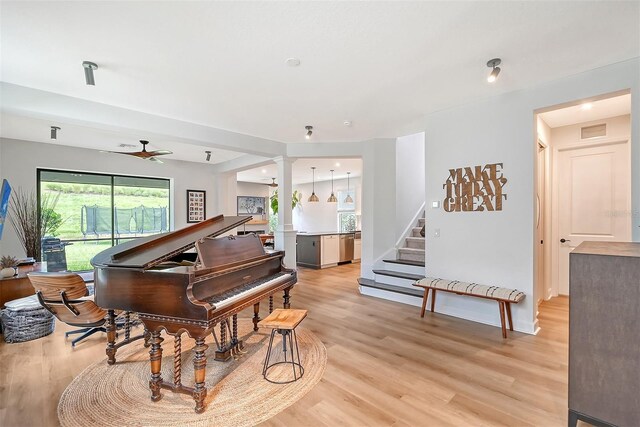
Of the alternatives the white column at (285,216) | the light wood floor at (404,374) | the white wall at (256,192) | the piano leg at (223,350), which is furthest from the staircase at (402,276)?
the white wall at (256,192)

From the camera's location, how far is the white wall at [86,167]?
16.5ft

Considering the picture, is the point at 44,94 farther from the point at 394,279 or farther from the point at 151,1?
the point at 394,279

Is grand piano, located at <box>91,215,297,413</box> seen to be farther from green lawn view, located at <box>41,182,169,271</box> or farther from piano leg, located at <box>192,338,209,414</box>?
green lawn view, located at <box>41,182,169,271</box>

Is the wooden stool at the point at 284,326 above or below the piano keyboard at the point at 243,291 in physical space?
below

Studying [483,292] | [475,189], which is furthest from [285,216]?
[483,292]

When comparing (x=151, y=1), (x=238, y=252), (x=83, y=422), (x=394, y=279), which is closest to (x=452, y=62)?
(x=151, y=1)

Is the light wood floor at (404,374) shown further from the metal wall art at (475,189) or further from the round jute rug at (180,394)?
the metal wall art at (475,189)

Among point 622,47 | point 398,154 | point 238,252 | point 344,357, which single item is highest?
point 622,47

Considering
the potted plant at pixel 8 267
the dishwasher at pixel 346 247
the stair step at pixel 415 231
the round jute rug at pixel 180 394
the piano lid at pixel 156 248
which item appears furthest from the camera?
the dishwasher at pixel 346 247

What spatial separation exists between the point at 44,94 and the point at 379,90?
368cm

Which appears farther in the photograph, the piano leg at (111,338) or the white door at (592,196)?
the white door at (592,196)

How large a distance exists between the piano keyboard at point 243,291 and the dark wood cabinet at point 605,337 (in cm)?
226

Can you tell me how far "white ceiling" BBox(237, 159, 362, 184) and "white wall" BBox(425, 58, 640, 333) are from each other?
3.66 meters

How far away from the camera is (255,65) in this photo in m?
2.73
